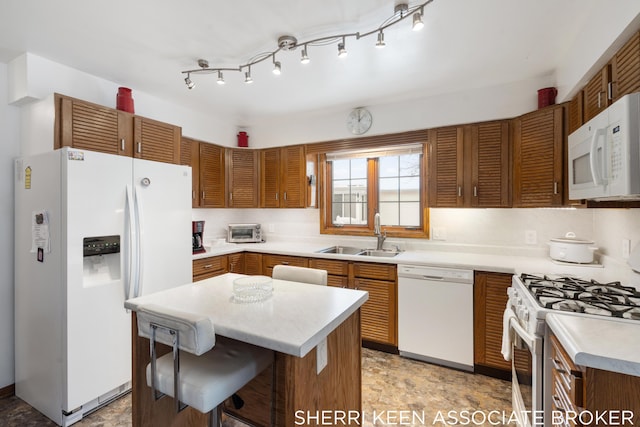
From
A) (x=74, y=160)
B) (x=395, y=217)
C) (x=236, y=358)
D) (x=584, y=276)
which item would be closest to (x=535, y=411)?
(x=584, y=276)

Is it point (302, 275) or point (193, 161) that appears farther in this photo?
point (193, 161)

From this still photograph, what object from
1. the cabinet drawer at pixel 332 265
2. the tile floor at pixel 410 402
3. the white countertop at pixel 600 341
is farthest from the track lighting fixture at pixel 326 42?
the tile floor at pixel 410 402

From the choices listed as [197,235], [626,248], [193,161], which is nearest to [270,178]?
[193,161]

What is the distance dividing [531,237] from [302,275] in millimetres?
2167

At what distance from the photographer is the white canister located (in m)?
2.16

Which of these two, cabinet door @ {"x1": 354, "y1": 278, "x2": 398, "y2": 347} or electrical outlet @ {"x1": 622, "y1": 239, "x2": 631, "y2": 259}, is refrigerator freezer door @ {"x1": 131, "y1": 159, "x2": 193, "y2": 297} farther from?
electrical outlet @ {"x1": 622, "y1": 239, "x2": 631, "y2": 259}

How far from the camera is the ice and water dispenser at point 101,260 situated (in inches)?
77.3

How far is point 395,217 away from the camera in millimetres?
3346

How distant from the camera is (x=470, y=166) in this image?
268 cm

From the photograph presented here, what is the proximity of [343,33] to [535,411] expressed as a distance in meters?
2.36

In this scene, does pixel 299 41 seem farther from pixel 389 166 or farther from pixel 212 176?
pixel 212 176

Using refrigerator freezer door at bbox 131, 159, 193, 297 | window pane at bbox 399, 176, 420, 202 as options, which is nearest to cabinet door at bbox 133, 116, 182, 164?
refrigerator freezer door at bbox 131, 159, 193, 297

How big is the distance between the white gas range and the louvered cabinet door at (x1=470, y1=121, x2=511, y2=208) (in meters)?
0.93

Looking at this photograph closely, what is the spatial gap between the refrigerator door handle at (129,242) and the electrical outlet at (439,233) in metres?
2.71
